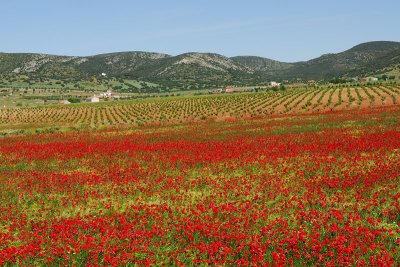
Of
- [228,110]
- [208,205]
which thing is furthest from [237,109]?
[208,205]

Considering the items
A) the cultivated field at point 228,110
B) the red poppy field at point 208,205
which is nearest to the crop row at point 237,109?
the cultivated field at point 228,110

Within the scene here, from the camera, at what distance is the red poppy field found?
27.9ft

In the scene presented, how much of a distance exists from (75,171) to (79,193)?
429 centimetres

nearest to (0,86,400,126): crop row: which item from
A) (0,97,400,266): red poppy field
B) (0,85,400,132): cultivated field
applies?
(0,85,400,132): cultivated field

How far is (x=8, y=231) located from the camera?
10.8m

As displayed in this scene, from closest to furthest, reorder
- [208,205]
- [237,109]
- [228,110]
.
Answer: [208,205]
[228,110]
[237,109]

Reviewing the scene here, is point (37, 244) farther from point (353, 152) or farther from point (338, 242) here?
point (353, 152)

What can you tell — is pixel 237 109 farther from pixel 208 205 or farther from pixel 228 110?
pixel 208 205

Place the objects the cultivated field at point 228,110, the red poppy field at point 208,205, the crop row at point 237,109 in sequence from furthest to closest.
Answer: the crop row at point 237,109
the cultivated field at point 228,110
the red poppy field at point 208,205

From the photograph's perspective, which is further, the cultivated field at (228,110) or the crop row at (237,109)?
the crop row at (237,109)

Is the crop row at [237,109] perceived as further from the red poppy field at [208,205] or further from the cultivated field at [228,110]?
the red poppy field at [208,205]

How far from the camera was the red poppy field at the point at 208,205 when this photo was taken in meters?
8.49

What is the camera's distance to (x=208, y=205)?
1223 centimetres

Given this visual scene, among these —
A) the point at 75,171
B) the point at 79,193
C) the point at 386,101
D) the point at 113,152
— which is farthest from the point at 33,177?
the point at 386,101
